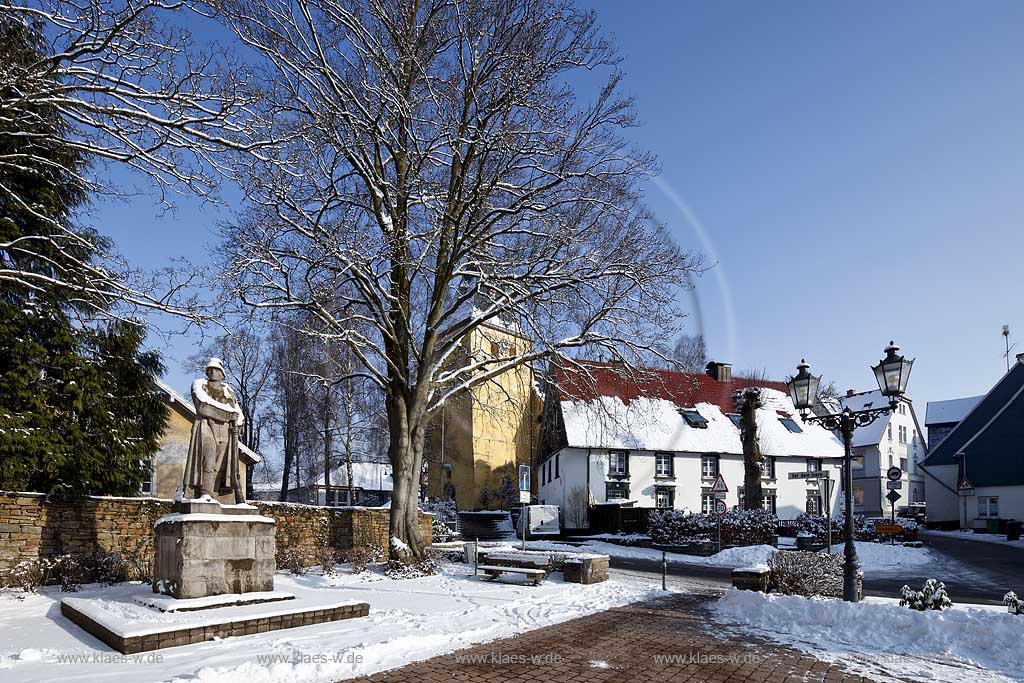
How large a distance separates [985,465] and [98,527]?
46740 mm

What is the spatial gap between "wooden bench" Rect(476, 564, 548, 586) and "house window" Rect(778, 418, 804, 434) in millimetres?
36841

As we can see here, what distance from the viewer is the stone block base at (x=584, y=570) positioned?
16281mm

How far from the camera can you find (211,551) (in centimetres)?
1107

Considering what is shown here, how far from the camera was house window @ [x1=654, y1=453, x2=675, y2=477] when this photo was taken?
4262 centimetres

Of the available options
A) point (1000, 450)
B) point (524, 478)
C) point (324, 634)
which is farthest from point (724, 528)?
point (1000, 450)

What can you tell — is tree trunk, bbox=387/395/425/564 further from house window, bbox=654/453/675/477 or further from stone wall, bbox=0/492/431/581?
house window, bbox=654/453/675/477

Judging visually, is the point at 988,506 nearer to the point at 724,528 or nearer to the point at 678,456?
the point at 678,456

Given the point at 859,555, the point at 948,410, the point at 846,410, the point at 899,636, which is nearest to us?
the point at 899,636

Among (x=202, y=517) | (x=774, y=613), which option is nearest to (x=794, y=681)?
(x=774, y=613)

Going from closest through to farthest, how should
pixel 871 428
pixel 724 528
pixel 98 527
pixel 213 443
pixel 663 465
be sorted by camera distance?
1. pixel 213 443
2. pixel 98 527
3. pixel 724 528
4. pixel 663 465
5. pixel 871 428

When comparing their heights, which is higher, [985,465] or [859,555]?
[985,465]

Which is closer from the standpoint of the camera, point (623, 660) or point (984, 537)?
point (623, 660)

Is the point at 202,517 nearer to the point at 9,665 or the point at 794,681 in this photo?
the point at 9,665

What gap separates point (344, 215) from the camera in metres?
17.4
